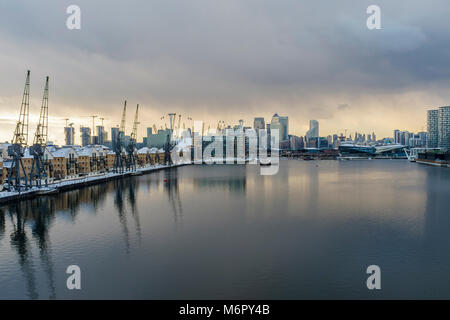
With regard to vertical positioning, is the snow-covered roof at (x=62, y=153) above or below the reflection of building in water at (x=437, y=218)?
above

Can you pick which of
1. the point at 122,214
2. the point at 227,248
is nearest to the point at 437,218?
the point at 227,248

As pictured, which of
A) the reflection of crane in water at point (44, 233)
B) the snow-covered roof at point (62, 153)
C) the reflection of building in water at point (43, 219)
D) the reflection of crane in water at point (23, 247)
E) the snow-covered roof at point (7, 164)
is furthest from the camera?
the snow-covered roof at point (62, 153)

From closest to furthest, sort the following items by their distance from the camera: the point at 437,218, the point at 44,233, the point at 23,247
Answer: the point at 23,247, the point at 44,233, the point at 437,218

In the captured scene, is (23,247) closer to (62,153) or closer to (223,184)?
(223,184)

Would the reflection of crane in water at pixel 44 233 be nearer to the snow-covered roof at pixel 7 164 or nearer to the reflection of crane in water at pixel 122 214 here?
the reflection of crane in water at pixel 122 214

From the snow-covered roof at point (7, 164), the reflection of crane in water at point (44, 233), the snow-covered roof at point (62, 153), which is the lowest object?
the reflection of crane in water at point (44, 233)

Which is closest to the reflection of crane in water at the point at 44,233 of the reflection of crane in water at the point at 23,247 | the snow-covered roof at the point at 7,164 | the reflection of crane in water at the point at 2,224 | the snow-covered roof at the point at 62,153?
the reflection of crane in water at the point at 23,247

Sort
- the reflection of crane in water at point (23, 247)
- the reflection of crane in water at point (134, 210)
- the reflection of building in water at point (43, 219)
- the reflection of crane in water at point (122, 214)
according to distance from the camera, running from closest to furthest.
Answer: the reflection of crane in water at point (23, 247) → the reflection of building in water at point (43, 219) → the reflection of crane in water at point (122, 214) → the reflection of crane in water at point (134, 210)
